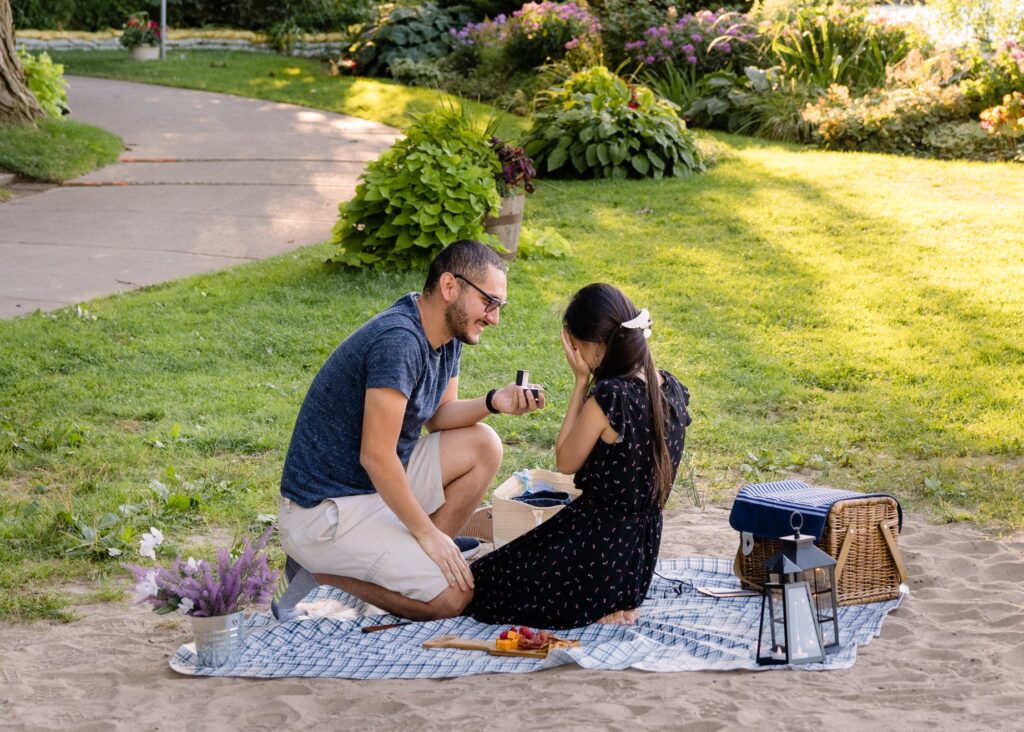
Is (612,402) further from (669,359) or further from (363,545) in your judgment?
(669,359)

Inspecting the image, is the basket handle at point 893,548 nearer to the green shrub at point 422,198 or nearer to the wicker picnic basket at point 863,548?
the wicker picnic basket at point 863,548

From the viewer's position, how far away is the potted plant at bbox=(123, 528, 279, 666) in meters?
3.79

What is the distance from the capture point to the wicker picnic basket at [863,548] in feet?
14.1

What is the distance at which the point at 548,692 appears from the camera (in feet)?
12.0

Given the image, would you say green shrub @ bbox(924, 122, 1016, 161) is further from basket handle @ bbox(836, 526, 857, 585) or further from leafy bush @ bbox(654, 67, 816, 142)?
basket handle @ bbox(836, 526, 857, 585)

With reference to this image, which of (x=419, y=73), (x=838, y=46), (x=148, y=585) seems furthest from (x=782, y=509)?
(x=419, y=73)

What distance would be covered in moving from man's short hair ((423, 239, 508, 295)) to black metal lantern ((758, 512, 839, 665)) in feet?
4.47

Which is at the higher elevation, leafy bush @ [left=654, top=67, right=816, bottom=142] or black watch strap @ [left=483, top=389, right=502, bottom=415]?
leafy bush @ [left=654, top=67, right=816, bottom=142]

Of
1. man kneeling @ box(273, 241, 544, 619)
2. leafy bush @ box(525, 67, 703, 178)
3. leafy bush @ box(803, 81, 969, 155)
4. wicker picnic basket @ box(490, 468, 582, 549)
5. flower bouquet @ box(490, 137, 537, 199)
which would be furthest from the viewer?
leafy bush @ box(803, 81, 969, 155)

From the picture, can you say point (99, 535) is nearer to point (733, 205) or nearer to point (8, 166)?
point (733, 205)

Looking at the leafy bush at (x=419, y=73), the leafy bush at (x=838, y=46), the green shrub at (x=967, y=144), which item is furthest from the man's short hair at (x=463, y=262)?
the leafy bush at (x=419, y=73)

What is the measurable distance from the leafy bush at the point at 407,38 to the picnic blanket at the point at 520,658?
14911 millimetres

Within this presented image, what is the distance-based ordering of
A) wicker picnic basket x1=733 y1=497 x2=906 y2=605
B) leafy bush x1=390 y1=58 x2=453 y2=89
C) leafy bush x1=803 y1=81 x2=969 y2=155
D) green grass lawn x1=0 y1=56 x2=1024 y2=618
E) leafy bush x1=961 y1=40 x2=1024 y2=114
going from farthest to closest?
leafy bush x1=390 y1=58 x2=453 y2=89
leafy bush x1=803 y1=81 x2=969 y2=155
leafy bush x1=961 y1=40 x2=1024 y2=114
green grass lawn x1=0 y1=56 x2=1024 y2=618
wicker picnic basket x1=733 y1=497 x2=906 y2=605

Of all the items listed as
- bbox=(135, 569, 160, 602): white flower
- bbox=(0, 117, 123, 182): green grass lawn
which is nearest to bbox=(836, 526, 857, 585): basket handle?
bbox=(135, 569, 160, 602): white flower
